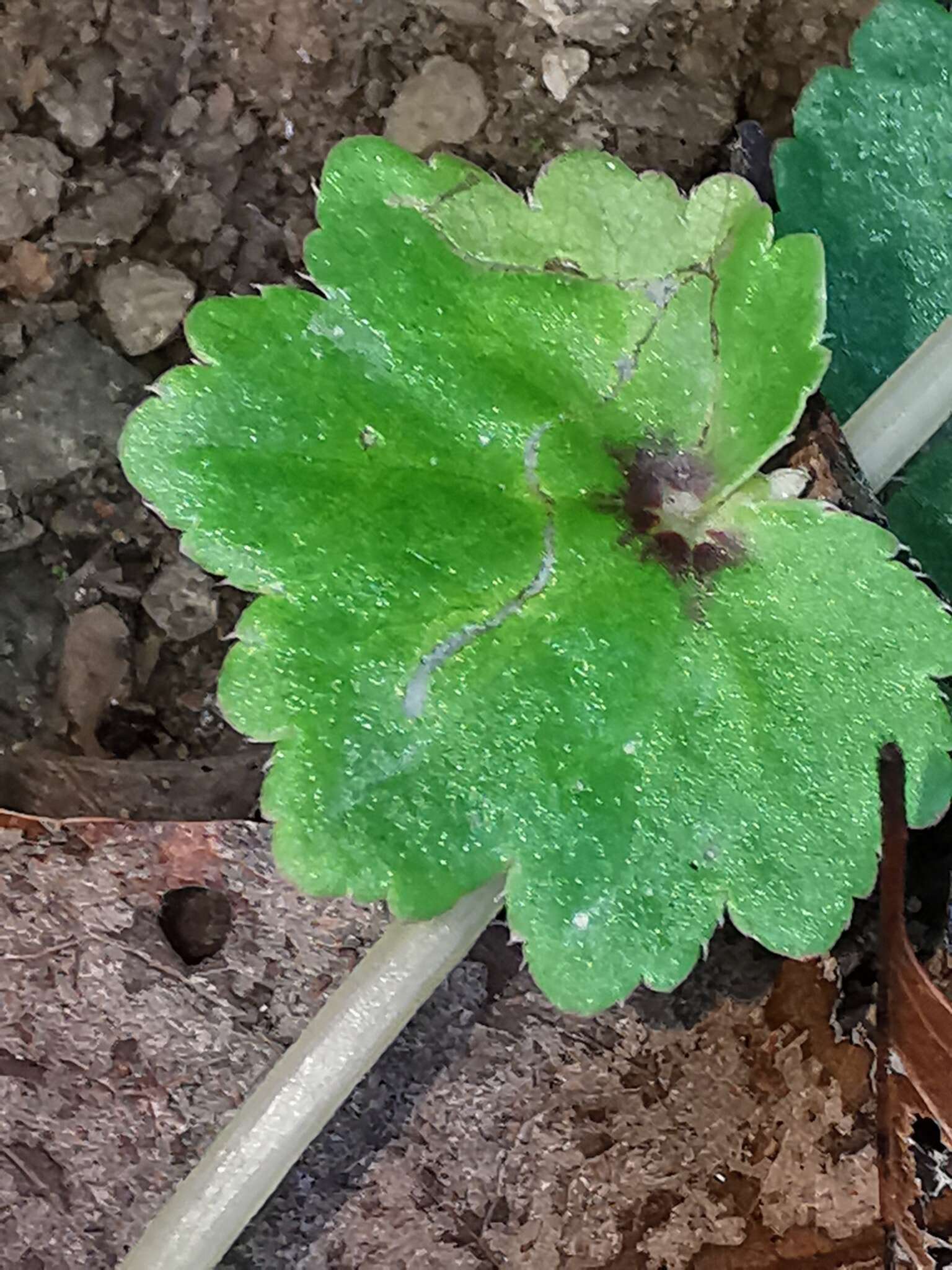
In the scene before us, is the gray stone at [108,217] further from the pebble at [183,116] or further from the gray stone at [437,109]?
the gray stone at [437,109]

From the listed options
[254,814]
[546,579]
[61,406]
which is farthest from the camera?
[61,406]

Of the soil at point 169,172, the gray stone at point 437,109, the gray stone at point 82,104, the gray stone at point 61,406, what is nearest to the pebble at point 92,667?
the soil at point 169,172

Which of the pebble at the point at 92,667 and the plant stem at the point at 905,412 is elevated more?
the plant stem at the point at 905,412

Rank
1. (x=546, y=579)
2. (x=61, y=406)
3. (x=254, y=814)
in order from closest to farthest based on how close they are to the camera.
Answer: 1. (x=546, y=579)
2. (x=254, y=814)
3. (x=61, y=406)

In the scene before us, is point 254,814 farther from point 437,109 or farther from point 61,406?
point 437,109

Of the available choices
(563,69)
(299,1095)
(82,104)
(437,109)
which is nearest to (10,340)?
(82,104)
